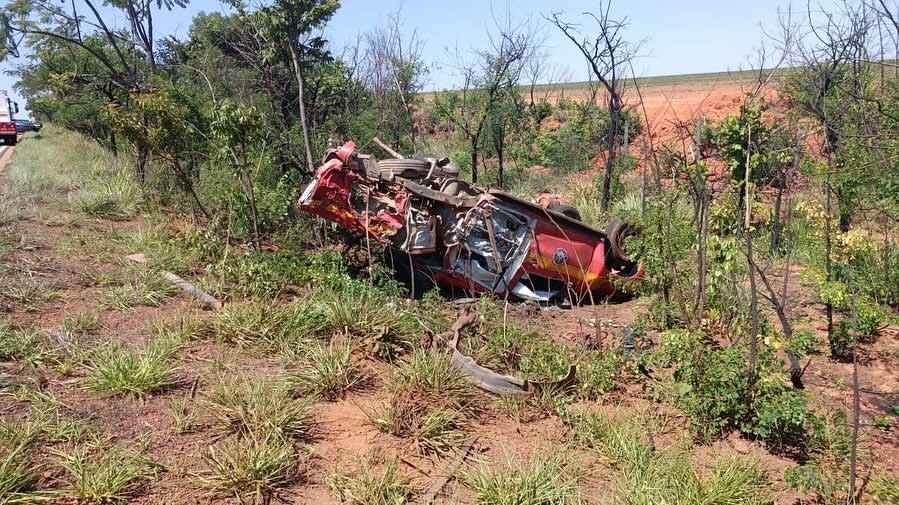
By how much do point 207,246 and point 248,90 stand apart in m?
5.69

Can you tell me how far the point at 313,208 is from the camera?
5973 mm

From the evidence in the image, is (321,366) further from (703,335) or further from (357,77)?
(357,77)

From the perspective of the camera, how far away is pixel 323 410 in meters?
4.07

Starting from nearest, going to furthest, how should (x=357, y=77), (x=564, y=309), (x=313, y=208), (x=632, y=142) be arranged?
(x=313, y=208), (x=564, y=309), (x=357, y=77), (x=632, y=142)

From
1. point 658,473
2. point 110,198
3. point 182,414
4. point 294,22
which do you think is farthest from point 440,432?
point 110,198

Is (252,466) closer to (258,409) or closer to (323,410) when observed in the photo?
(258,409)

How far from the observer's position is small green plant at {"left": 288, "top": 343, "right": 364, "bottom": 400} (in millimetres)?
4246

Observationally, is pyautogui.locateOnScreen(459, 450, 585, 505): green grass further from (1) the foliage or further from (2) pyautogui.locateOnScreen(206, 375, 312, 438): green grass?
(1) the foliage

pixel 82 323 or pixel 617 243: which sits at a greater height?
pixel 617 243

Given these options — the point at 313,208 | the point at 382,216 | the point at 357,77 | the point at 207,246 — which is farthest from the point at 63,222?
the point at 357,77

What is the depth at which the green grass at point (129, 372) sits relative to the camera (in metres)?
3.95

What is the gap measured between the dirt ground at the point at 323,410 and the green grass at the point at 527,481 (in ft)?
0.33

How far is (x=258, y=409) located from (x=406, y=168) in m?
3.27

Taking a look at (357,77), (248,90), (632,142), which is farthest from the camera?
(632,142)
